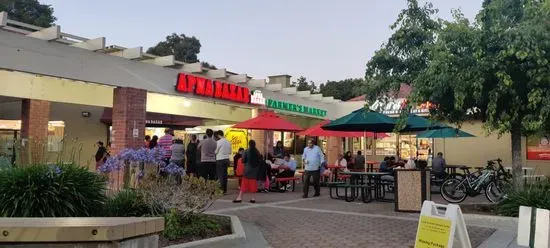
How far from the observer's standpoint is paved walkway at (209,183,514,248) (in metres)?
7.17

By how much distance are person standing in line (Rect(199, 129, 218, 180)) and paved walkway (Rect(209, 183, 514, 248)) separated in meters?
1.58

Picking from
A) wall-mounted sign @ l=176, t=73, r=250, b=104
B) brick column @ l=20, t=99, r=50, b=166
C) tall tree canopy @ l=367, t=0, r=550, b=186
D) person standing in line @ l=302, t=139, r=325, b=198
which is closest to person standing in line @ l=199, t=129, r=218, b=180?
person standing in line @ l=302, t=139, r=325, b=198

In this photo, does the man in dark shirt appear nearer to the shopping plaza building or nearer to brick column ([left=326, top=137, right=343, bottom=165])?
the shopping plaza building

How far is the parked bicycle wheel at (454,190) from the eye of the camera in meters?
12.3

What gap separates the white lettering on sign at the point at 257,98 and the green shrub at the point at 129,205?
11.1 metres

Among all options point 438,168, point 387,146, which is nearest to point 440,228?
point 438,168

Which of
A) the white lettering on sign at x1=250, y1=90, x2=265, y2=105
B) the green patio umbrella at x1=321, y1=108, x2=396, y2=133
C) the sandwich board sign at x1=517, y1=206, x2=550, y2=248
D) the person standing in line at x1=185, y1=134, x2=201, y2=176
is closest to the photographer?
the sandwich board sign at x1=517, y1=206, x2=550, y2=248

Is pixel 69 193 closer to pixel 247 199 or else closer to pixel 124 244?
pixel 124 244

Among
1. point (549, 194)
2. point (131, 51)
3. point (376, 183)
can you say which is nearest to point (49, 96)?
point (131, 51)

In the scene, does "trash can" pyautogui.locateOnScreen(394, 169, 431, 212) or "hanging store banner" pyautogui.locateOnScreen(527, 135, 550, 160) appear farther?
"hanging store banner" pyautogui.locateOnScreen(527, 135, 550, 160)

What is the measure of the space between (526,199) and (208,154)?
287 inches

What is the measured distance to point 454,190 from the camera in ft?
40.4

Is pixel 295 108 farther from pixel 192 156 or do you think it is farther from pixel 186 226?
pixel 186 226

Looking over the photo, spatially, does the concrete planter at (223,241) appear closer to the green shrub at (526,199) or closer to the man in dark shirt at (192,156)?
the green shrub at (526,199)
